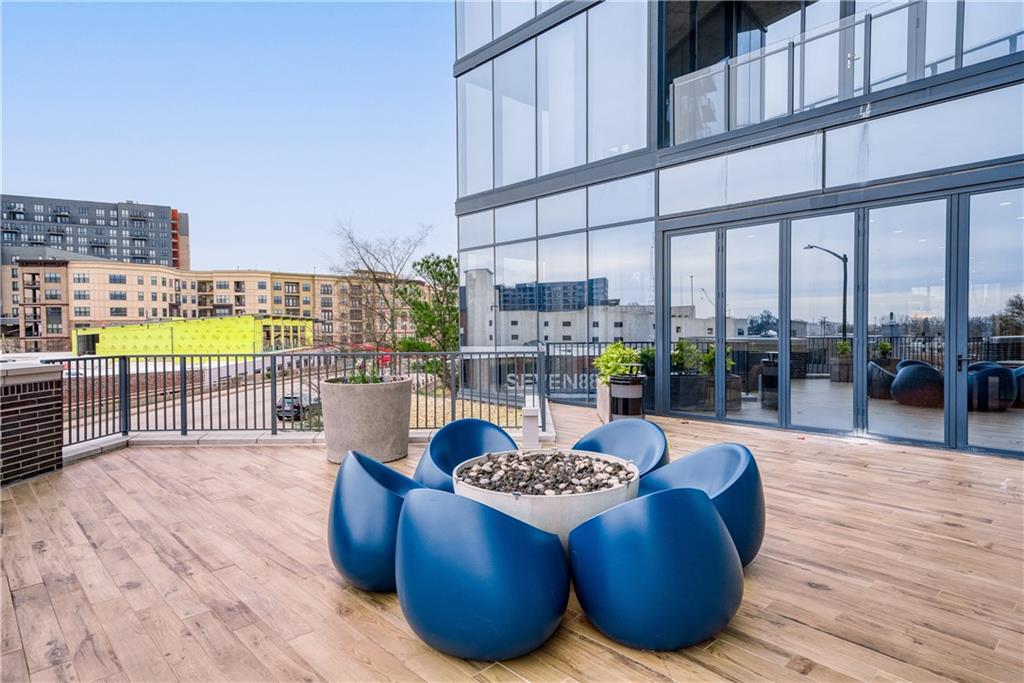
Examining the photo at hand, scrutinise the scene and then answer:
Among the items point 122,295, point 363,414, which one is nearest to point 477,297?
point 363,414

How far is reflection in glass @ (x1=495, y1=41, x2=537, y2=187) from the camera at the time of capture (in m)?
10.0

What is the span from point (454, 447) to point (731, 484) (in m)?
1.66

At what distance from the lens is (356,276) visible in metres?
18.0

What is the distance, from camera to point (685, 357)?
783cm

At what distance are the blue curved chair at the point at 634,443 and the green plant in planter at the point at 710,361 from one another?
4512 mm

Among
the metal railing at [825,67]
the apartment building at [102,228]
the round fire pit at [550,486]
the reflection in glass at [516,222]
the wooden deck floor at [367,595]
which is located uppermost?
the apartment building at [102,228]

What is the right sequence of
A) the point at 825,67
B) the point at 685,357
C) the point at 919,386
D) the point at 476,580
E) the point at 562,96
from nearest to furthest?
the point at 476,580 < the point at 919,386 < the point at 825,67 < the point at 685,357 < the point at 562,96

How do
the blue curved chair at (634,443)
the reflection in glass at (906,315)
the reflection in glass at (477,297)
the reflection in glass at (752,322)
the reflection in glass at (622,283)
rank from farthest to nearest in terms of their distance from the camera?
the reflection in glass at (477,297) < the reflection in glass at (622,283) < the reflection in glass at (752,322) < the reflection in glass at (906,315) < the blue curved chair at (634,443)

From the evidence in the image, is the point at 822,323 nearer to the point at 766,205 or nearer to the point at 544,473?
the point at 766,205

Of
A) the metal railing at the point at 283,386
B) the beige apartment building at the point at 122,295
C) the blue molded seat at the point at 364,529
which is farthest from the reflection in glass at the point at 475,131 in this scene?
the beige apartment building at the point at 122,295

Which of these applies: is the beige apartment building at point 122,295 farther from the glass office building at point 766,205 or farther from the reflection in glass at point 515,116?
the glass office building at point 766,205

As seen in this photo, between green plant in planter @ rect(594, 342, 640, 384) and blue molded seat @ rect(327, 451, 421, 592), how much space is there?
18.1 ft

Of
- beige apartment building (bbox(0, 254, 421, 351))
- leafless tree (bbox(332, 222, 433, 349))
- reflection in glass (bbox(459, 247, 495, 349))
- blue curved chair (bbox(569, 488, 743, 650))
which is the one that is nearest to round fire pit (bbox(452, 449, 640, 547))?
blue curved chair (bbox(569, 488, 743, 650))

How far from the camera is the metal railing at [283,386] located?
582 cm
